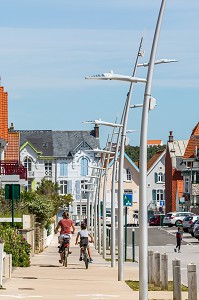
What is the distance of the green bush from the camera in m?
32.6

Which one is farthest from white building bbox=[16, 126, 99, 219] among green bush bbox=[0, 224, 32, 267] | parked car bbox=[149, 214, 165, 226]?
green bush bbox=[0, 224, 32, 267]

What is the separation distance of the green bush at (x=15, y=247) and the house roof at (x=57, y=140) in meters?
106

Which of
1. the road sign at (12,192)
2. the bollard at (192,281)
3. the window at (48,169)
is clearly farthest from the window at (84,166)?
the bollard at (192,281)

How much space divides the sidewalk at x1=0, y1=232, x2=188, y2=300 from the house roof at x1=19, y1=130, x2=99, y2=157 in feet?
349

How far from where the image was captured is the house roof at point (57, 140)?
469 feet

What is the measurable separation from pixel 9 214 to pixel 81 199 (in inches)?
3909

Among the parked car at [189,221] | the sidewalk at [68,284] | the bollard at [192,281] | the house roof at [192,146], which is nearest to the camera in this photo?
the bollard at [192,281]

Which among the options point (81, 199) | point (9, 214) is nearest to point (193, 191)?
point (81, 199)

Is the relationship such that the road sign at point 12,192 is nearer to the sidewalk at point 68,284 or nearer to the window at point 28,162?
the sidewalk at point 68,284

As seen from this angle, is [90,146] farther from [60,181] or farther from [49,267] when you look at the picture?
[49,267]

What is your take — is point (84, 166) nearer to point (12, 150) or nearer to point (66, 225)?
point (12, 150)

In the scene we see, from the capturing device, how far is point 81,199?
143 m

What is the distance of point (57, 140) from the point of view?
144250 millimetres

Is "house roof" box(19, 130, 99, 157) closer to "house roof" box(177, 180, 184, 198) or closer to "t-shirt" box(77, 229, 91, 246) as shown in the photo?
"house roof" box(177, 180, 184, 198)
